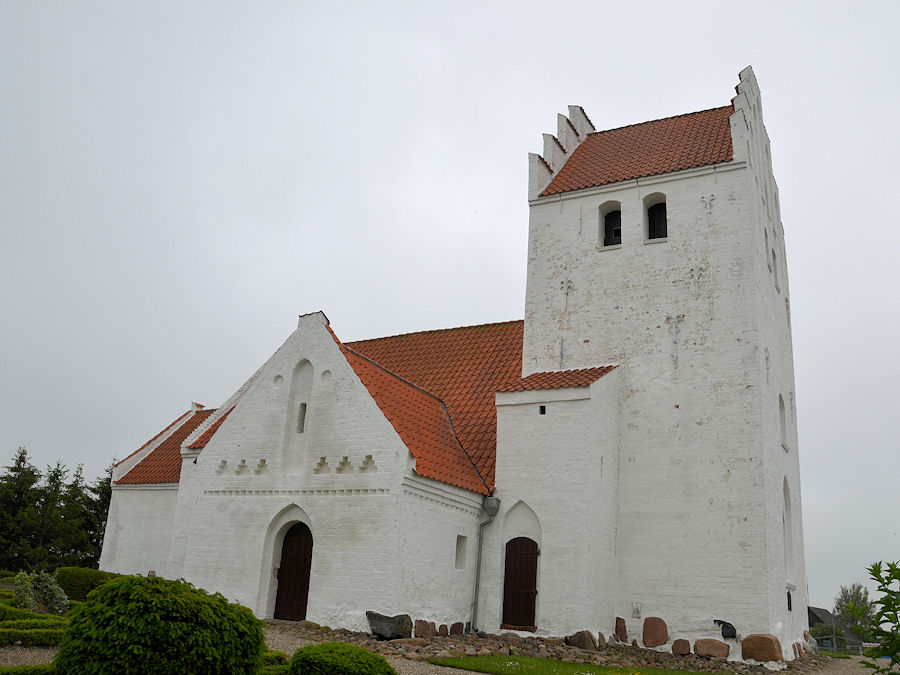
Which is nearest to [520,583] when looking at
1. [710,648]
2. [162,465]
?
[710,648]

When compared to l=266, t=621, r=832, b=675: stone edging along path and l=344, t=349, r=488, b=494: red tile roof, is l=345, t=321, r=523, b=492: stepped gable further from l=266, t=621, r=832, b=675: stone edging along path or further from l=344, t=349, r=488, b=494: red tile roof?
l=266, t=621, r=832, b=675: stone edging along path

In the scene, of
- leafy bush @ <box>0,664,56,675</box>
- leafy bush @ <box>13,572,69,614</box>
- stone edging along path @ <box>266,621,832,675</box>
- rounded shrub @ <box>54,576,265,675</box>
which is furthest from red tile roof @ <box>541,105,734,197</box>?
leafy bush @ <box>0,664,56,675</box>

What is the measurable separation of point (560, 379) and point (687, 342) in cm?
276

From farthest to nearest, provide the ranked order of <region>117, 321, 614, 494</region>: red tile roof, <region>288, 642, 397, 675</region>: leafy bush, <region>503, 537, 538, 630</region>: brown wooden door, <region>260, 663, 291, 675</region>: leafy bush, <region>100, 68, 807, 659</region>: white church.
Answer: <region>117, 321, 614, 494</region>: red tile roof
<region>503, 537, 538, 630</region>: brown wooden door
<region>100, 68, 807, 659</region>: white church
<region>260, 663, 291, 675</region>: leafy bush
<region>288, 642, 397, 675</region>: leafy bush

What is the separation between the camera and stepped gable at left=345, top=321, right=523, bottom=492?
1666cm

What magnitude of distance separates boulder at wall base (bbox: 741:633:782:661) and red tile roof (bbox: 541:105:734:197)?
32.0 feet

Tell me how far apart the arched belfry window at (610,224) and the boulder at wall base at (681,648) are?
8.69 m

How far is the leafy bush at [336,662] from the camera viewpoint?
7547mm

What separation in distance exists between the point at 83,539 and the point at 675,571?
26.8 meters

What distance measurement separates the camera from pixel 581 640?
43.7 feet

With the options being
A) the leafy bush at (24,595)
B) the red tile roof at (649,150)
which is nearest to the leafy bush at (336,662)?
the leafy bush at (24,595)

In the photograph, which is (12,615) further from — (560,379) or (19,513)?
(19,513)

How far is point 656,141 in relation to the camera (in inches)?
742

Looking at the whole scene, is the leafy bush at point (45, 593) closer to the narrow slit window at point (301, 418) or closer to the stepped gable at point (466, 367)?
the narrow slit window at point (301, 418)
